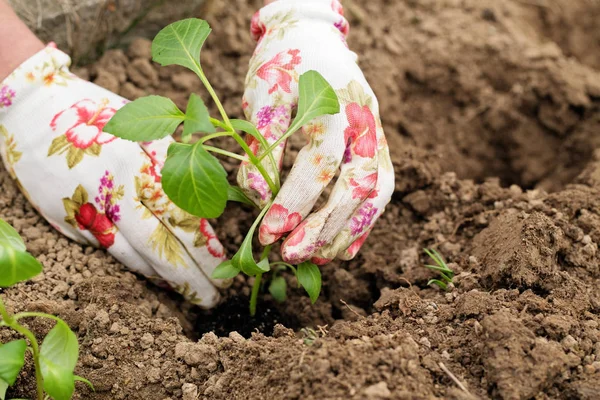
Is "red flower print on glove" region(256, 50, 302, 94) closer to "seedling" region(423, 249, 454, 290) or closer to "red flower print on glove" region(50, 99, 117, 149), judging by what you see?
"red flower print on glove" region(50, 99, 117, 149)

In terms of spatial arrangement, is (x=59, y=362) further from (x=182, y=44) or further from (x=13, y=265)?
(x=182, y=44)

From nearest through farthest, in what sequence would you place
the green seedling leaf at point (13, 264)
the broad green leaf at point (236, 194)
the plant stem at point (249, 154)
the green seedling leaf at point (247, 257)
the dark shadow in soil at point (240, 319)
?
the green seedling leaf at point (13, 264), the plant stem at point (249, 154), the green seedling leaf at point (247, 257), the broad green leaf at point (236, 194), the dark shadow in soil at point (240, 319)

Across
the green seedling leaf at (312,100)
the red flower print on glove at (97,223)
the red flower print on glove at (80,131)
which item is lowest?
the red flower print on glove at (97,223)

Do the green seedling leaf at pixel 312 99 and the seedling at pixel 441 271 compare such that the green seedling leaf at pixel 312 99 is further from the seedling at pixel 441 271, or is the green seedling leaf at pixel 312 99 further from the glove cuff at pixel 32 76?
the glove cuff at pixel 32 76

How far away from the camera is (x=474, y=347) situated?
1.40 meters

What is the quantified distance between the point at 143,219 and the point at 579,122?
1912 mm

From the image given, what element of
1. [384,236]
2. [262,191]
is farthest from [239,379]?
[384,236]

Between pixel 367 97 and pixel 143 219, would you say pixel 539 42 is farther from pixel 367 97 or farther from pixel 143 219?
pixel 143 219

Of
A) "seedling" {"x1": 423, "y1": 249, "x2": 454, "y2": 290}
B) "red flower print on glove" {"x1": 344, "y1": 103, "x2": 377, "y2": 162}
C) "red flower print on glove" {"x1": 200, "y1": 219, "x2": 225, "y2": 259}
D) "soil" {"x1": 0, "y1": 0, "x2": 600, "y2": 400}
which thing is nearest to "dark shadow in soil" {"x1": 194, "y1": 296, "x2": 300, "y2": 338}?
"soil" {"x1": 0, "y1": 0, "x2": 600, "y2": 400}

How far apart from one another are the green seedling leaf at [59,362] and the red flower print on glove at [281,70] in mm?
814

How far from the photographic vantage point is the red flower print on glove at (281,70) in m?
1.65

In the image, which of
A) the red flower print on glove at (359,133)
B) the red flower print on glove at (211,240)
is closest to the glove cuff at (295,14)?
the red flower print on glove at (359,133)

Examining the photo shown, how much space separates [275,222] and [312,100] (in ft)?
1.09

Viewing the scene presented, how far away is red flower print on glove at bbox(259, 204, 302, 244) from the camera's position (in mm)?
1541
